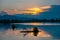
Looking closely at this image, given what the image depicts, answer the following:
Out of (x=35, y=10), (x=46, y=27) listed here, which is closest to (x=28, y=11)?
(x=35, y=10)

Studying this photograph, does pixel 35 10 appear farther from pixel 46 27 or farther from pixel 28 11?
pixel 46 27

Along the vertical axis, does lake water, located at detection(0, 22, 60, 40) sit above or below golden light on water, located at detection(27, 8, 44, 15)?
below

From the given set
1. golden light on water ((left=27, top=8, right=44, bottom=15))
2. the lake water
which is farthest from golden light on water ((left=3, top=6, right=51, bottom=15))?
the lake water

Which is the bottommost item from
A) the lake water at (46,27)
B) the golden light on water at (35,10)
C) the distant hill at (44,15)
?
the lake water at (46,27)

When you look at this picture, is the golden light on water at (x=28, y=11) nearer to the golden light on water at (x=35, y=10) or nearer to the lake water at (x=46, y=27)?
the golden light on water at (x=35, y=10)

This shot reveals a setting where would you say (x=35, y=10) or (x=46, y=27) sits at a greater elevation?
(x=35, y=10)

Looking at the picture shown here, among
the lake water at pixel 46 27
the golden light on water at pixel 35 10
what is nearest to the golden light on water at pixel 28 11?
the golden light on water at pixel 35 10

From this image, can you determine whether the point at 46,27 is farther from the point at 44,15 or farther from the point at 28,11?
the point at 28,11

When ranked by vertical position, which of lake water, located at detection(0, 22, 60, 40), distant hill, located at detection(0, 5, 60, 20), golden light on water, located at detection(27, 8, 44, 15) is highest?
golden light on water, located at detection(27, 8, 44, 15)

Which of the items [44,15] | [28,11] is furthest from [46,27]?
[28,11]

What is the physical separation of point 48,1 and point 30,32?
0.35m

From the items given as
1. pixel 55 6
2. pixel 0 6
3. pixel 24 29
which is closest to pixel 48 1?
pixel 55 6

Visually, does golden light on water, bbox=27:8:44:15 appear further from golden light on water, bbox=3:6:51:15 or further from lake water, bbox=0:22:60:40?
lake water, bbox=0:22:60:40

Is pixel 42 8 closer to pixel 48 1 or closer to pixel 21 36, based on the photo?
pixel 48 1
